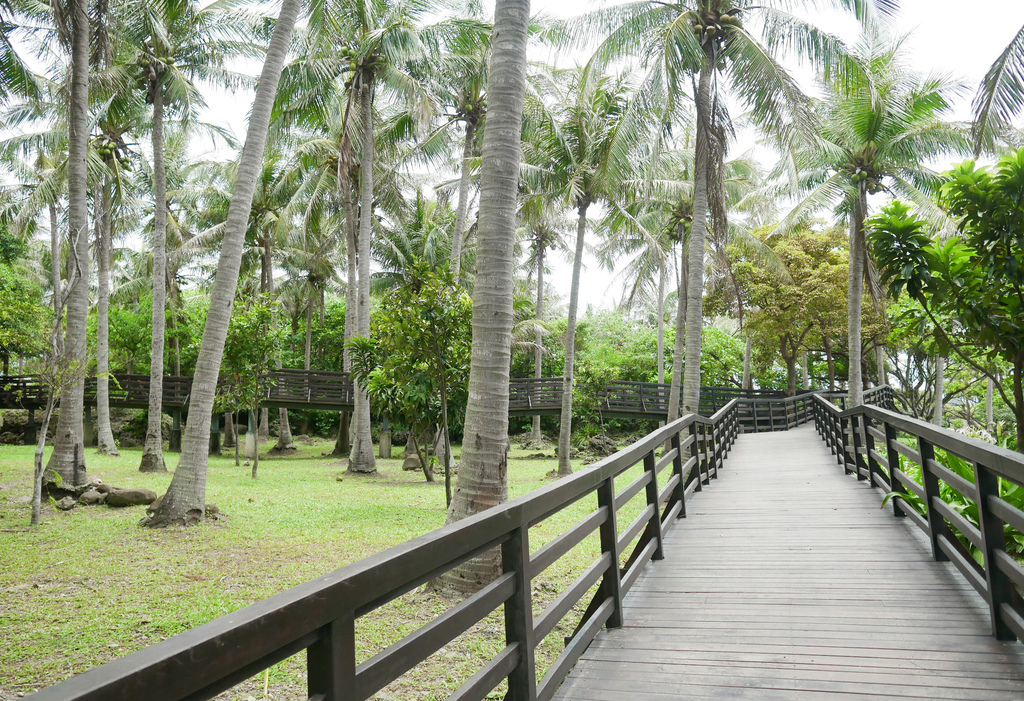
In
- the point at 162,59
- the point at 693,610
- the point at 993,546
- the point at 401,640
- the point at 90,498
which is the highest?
the point at 162,59

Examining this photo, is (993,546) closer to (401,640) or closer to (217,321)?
(401,640)

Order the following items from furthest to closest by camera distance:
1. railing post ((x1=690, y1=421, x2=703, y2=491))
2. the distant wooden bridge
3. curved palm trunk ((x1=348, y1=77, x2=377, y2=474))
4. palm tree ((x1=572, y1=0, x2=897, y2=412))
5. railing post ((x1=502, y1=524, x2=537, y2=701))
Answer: curved palm trunk ((x1=348, y1=77, x2=377, y2=474)), palm tree ((x1=572, y1=0, x2=897, y2=412)), railing post ((x1=690, y1=421, x2=703, y2=491)), railing post ((x1=502, y1=524, x2=537, y2=701)), the distant wooden bridge

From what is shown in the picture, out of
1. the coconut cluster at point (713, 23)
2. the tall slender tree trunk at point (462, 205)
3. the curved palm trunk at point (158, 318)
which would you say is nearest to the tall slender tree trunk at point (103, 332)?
the curved palm trunk at point (158, 318)

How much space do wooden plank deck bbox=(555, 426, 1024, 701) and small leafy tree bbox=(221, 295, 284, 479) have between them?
14.4 metres

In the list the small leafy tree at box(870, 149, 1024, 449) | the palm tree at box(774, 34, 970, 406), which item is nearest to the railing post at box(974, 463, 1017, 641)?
the small leafy tree at box(870, 149, 1024, 449)

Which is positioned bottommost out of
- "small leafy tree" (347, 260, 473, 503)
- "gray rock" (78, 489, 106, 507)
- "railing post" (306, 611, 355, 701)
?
"gray rock" (78, 489, 106, 507)

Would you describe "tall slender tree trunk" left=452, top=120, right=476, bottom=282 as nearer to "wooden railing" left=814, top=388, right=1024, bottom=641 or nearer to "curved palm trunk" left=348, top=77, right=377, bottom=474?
"curved palm trunk" left=348, top=77, right=377, bottom=474

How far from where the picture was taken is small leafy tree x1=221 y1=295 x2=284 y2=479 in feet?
59.5

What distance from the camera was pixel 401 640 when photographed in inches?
76.0

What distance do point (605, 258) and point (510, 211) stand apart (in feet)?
74.5

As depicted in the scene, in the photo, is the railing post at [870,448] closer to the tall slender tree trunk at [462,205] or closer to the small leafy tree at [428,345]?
the small leafy tree at [428,345]

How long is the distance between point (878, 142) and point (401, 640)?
60.7 ft

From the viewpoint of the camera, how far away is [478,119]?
756 inches

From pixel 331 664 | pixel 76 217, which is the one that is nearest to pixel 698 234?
pixel 76 217
